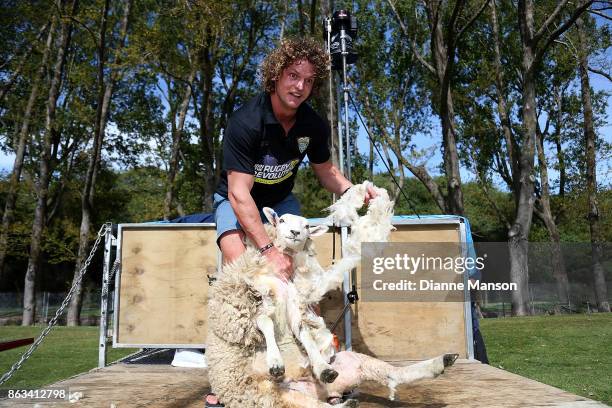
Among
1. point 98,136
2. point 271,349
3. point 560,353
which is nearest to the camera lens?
point 271,349

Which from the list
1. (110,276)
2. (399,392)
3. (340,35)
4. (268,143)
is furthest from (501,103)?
(268,143)

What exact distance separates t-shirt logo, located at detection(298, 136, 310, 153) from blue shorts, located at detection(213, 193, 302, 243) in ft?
1.25

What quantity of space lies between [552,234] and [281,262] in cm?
2207

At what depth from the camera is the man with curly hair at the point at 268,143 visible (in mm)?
2924

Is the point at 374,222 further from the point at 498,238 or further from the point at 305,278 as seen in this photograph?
the point at 498,238

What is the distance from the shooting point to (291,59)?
119 inches

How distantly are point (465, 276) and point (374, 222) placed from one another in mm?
1599

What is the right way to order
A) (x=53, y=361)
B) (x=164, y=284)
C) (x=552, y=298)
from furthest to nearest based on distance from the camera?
(x=552, y=298) → (x=53, y=361) → (x=164, y=284)

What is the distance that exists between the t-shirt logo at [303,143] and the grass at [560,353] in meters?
3.51

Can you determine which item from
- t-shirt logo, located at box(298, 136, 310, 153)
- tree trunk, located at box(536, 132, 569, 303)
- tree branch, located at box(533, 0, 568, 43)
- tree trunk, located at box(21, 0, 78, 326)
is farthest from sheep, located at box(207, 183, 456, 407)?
tree trunk, located at box(536, 132, 569, 303)

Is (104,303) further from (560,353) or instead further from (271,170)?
(560,353)

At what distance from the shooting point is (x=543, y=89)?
25781 millimetres

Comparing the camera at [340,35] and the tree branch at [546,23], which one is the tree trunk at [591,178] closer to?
the tree branch at [546,23]

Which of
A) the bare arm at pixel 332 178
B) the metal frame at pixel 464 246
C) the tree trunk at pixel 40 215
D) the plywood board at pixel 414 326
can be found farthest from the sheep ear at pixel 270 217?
the tree trunk at pixel 40 215
